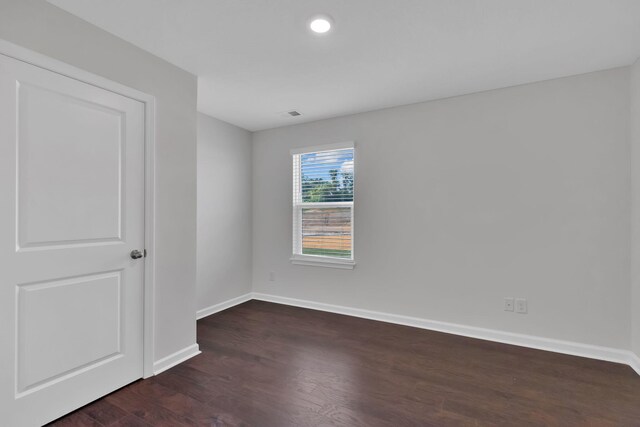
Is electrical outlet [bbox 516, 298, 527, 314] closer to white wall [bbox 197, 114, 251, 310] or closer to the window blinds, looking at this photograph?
the window blinds

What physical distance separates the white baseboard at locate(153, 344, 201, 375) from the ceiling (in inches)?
92.4

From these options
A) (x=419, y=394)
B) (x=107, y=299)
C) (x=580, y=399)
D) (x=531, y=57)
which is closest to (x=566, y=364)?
(x=580, y=399)

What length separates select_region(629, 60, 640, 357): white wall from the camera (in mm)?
2427

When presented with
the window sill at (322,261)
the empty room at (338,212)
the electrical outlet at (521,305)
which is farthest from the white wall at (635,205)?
the window sill at (322,261)

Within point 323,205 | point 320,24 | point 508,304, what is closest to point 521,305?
point 508,304

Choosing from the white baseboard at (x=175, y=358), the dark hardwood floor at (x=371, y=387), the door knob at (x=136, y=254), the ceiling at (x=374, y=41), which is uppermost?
the ceiling at (x=374, y=41)

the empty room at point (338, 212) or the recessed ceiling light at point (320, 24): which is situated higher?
the recessed ceiling light at point (320, 24)

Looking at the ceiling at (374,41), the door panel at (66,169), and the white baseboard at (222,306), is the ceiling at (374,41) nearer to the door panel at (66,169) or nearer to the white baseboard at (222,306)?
the door panel at (66,169)

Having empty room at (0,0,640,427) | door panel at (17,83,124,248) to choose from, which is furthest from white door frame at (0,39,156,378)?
door panel at (17,83,124,248)

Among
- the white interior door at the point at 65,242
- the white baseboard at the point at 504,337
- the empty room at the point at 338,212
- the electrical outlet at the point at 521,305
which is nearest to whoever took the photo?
the white interior door at the point at 65,242

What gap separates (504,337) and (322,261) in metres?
2.06

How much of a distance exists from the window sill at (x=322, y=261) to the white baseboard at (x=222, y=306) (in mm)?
875

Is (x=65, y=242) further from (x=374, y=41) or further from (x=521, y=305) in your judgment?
(x=521, y=305)

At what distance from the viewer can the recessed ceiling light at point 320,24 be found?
1.93 metres
